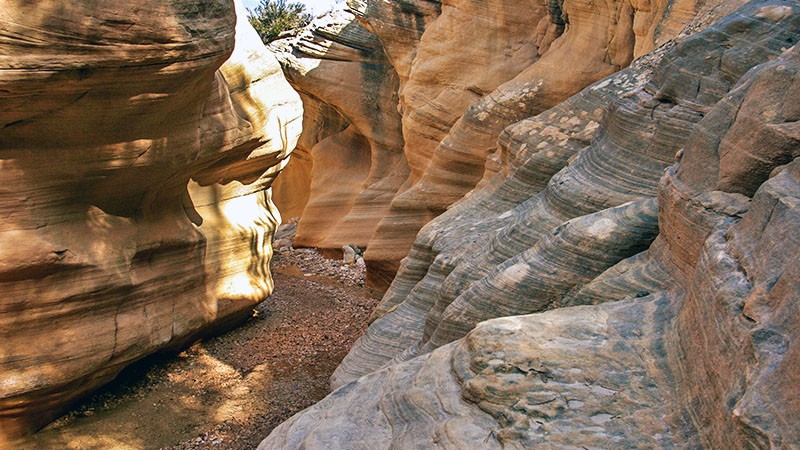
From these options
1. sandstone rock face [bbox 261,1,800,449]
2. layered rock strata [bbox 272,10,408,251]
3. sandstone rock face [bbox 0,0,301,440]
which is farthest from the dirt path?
layered rock strata [bbox 272,10,408,251]

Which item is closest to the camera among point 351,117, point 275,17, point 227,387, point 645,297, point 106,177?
point 645,297

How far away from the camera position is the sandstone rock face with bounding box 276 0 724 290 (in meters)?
8.46

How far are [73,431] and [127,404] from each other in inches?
24.3

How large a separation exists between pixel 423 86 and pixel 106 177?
216 inches

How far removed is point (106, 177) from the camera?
22.3ft

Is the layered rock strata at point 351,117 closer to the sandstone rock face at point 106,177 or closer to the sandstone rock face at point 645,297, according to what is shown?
the sandstone rock face at point 106,177

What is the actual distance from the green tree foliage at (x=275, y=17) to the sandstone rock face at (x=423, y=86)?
2686 millimetres

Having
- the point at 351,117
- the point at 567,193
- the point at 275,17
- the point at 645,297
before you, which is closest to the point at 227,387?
the point at 567,193

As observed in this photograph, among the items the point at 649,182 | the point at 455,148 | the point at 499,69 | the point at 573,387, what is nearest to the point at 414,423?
the point at 573,387

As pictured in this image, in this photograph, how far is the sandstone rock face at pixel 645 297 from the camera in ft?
9.33

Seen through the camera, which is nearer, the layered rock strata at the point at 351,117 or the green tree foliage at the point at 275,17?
the layered rock strata at the point at 351,117

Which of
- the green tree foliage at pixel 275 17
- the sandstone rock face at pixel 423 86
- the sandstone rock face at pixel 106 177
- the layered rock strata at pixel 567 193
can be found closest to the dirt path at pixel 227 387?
the sandstone rock face at pixel 106 177

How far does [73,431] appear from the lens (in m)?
Result: 7.01

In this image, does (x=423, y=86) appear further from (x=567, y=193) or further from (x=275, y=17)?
(x=275, y=17)
